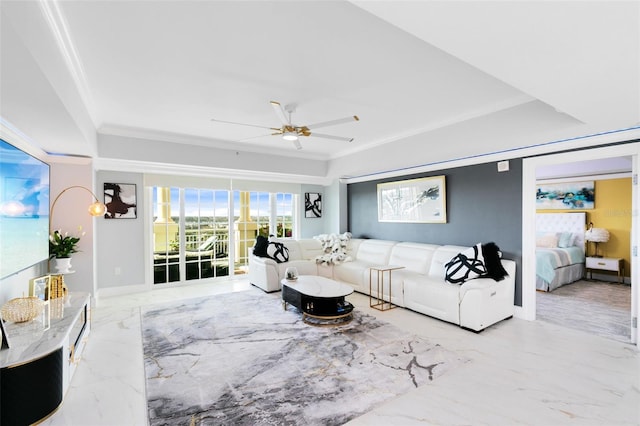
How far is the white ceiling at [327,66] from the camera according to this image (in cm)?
135

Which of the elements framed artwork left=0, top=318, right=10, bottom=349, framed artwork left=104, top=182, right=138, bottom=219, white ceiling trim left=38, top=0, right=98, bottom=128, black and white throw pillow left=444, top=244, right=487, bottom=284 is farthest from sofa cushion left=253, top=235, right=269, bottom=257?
framed artwork left=0, top=318, right=10, bottom=349

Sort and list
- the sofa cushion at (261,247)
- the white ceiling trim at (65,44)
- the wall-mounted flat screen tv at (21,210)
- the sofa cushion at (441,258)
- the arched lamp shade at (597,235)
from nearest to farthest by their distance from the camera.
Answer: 1. the white ceiling trim at (65,44)
2. the wall-mounted flat screen tv at (21,210)
3. the sofa cushion at (441,258)
4. the sofa cushion at (261,247)
5. the arched lamp shade at (597,235)

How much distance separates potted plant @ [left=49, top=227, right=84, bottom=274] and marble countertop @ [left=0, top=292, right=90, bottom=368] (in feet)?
2.59

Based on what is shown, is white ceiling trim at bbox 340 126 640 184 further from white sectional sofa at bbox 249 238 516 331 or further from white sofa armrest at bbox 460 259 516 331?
white sofa armrest at bbox 460 259 516 331

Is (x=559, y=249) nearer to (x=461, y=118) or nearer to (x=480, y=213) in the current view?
(x=480, y=213)

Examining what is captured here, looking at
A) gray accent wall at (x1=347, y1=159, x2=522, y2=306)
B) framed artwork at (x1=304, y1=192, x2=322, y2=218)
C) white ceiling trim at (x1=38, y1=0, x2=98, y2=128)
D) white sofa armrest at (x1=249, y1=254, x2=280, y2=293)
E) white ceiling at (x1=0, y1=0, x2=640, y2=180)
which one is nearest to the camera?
white ceiling at (x1=0, y1=0, x2=640, y2=180)

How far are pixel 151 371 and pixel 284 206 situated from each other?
442 centimetres

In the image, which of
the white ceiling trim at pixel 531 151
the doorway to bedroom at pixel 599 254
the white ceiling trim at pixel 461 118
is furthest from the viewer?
the doorway to bedroom at pixel 599 254

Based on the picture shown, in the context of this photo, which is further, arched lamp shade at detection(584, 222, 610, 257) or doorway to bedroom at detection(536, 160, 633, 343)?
arched lamp shade at detection(584, 222, 610, 257)

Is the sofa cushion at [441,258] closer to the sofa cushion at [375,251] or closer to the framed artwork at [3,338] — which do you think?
the sofa cushion at [375,251]

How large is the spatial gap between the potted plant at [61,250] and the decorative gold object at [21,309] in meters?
1.35

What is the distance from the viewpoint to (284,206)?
6.69 m

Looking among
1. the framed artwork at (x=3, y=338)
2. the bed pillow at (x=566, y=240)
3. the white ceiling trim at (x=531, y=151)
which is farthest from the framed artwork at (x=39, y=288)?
the bed pillow at (x=566, y=240)

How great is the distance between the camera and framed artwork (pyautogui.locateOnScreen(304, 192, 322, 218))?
6.83 meters
